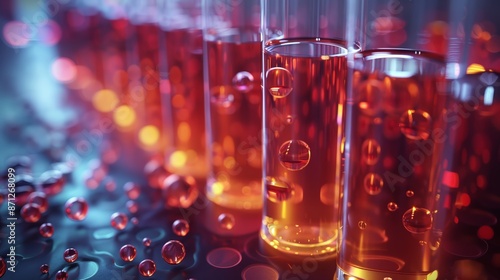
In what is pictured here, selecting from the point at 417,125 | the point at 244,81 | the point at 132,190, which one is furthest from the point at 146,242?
the point at 417,125

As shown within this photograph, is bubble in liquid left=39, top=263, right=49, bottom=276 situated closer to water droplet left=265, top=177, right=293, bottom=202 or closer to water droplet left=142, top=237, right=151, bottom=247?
water droplet left=142, top=237, right=151, bottom=247

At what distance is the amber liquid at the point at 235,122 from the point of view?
0.76 meters

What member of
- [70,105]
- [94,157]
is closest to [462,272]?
[94,157]

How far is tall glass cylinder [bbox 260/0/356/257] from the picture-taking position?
2.07ft

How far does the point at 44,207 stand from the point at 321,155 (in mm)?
402

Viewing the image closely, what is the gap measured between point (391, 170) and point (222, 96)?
0.30 m

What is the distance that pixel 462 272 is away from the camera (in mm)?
638

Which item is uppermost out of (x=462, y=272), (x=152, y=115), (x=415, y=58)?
(x=415, y=58)

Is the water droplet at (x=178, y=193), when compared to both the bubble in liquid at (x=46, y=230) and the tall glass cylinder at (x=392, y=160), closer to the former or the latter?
the bubble in liquid at (x=46, y=230)

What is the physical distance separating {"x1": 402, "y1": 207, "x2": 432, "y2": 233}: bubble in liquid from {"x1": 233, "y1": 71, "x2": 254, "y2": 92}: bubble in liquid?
0.29m

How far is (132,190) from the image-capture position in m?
0.83

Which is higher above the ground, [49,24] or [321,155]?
[49,24]

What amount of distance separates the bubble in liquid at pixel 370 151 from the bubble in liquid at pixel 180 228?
0.89ft

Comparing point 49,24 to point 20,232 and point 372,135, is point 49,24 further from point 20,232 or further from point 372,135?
point 372,135
